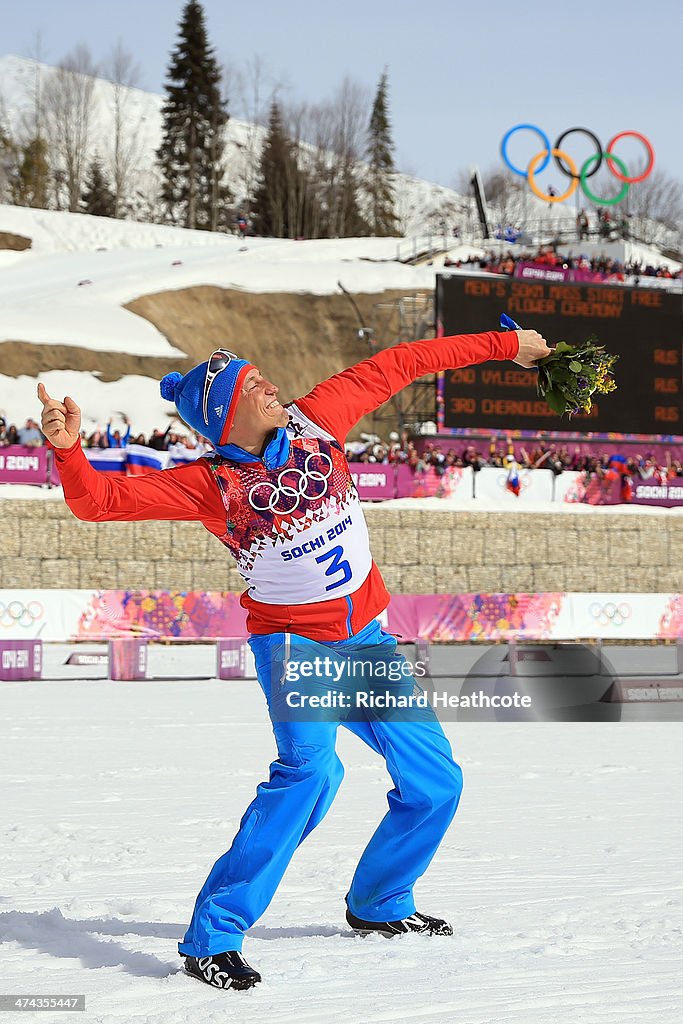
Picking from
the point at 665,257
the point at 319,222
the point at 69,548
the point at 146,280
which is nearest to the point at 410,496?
the point at 69,548

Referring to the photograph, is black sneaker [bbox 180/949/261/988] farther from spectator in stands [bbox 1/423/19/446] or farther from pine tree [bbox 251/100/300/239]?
pine tree [bbox 251/100/300/239]

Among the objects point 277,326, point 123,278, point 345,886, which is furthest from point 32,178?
point 345,886

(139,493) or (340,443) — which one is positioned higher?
(340,443)

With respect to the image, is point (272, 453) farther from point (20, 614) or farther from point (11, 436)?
point (11, 436)

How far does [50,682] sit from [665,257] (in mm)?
54271

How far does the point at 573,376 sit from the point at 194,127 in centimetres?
8194

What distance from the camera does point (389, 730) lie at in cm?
443

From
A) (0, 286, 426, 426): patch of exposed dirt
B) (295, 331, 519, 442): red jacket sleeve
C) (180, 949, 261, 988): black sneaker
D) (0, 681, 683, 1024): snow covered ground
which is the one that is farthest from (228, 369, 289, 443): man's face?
(0, 286, 426, 426): patch of exposed dirt

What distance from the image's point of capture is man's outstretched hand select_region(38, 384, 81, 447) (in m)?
3.96

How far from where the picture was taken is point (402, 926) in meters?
4.64

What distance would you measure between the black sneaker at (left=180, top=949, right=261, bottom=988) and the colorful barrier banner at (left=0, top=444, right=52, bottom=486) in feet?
61.6

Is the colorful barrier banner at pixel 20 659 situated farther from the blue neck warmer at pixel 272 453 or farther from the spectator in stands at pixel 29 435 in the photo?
the blue neck warmer at pixel 272 453

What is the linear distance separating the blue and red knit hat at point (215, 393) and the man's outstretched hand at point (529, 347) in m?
1.20

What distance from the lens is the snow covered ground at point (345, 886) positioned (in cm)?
386
